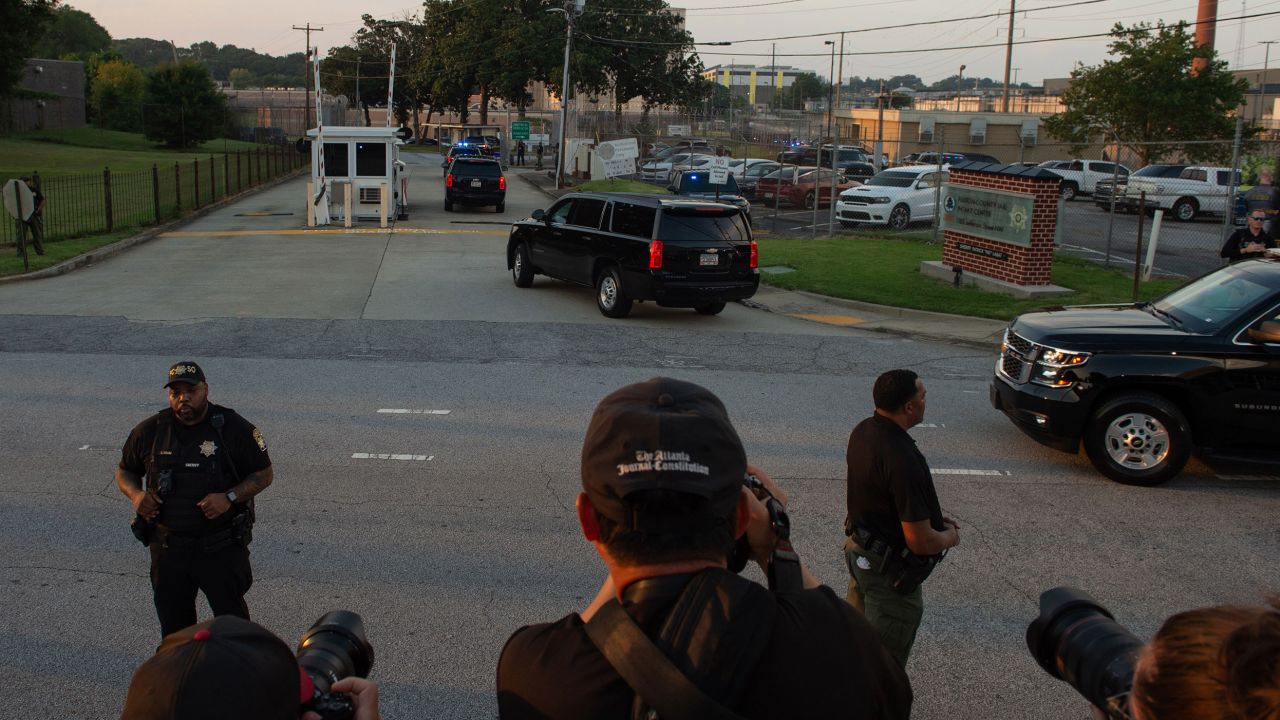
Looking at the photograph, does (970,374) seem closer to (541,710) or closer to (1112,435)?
(1112,435)

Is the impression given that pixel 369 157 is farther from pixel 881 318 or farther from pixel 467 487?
pixel 467 487

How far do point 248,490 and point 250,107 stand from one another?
114065mm

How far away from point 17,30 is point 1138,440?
47024 millimetres

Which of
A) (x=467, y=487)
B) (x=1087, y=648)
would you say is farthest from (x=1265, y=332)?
(x=1087, y=648)

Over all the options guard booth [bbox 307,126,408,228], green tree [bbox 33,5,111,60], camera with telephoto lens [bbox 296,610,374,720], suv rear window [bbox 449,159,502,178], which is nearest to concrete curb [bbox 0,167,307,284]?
guard booth [bbox 307,126,408,228]

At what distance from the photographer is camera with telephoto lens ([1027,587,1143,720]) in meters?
2.21

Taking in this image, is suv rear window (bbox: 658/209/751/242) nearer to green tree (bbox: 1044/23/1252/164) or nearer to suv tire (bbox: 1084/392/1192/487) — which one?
suv tire (bbox: 1084/392/1192/487)

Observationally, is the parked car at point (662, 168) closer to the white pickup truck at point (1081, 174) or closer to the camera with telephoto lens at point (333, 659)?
the white pickup truck at point (1081, 174)

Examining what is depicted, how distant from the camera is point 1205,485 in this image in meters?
8.77

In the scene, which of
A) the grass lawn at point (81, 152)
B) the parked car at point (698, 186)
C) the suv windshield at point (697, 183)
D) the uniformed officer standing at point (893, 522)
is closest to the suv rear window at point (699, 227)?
the uniformed officer standing at point (893, 522)

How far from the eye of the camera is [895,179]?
29703mm

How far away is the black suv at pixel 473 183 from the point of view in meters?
33.0

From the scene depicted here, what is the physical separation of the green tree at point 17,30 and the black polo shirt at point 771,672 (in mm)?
47112

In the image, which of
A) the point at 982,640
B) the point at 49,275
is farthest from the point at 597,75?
the point at 982,640
